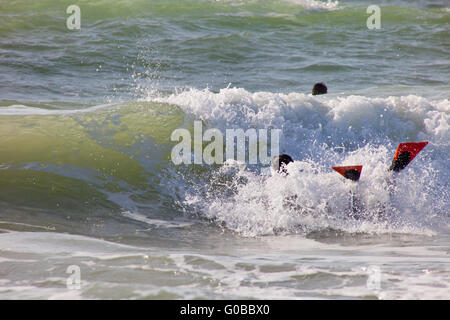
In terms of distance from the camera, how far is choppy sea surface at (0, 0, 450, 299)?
395 centimetres

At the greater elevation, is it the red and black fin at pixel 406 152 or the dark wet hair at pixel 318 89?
the dark wet hair at pixel 318 89

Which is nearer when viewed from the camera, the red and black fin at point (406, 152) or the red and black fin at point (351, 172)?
the red and black fin at point (406, 152)

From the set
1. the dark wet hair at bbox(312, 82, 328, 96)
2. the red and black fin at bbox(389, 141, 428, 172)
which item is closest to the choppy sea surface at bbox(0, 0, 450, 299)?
the red and black fin at bbox(389, 141, 428, 172)

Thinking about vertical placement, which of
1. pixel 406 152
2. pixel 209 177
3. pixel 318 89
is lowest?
pixel 209 177

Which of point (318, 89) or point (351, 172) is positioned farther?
point (318, 89)

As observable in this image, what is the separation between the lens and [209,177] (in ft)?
22.3

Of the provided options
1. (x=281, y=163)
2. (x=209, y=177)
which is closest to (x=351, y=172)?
(x=281, y=163)

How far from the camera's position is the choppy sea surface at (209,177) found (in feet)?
13.0

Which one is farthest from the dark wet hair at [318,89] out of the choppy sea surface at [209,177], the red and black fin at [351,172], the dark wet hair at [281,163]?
the red and black fin at [351,172]

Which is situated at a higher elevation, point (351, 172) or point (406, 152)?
point (406, 152)

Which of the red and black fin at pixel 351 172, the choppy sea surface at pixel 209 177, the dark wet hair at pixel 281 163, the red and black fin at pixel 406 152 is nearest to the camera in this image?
the choppy sea surface at pixel 209 177

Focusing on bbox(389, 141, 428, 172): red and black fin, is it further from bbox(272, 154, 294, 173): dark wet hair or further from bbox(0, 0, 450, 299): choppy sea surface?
bbox(272, 154, 294, 173): dark wet hair

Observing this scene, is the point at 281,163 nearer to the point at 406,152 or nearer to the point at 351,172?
the point at 351,172

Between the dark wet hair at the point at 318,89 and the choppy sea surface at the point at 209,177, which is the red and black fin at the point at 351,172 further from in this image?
the dark wet hair at the point at 318,89
